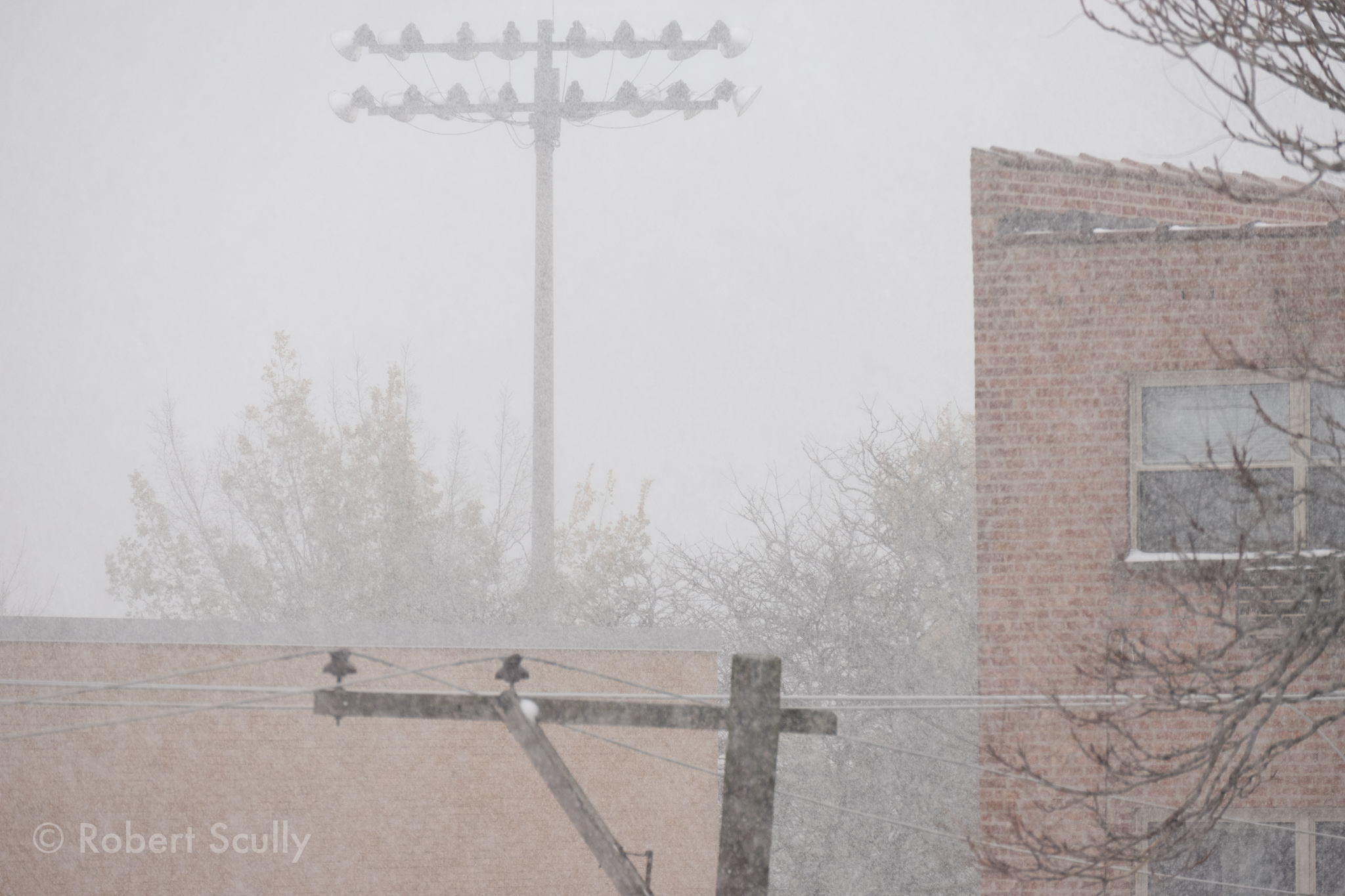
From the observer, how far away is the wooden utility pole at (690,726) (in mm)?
5246

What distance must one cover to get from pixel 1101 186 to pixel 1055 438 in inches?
75.2

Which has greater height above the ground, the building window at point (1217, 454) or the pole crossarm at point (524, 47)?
the pole crossarm at point (524, 47)

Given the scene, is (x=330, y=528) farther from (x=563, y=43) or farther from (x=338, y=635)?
(x=338, y=635)

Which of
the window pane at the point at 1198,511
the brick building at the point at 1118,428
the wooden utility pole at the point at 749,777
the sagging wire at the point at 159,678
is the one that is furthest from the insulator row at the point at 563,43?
the wooden utility pole at the point at 749,777

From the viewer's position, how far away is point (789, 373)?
127 ft

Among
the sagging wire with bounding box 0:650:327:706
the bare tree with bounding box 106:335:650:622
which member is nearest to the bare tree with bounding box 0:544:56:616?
the bare tree with bounding box 106:335:650:622

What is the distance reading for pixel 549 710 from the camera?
18.7 feet

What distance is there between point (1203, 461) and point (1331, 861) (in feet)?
8.90

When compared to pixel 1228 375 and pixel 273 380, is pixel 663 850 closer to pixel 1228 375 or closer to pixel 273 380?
pixel 1228 375

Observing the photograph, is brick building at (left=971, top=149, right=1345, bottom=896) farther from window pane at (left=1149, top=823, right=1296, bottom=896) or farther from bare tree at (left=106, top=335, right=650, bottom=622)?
bare tree at (left=106, top=335, right=650, bottom=622)

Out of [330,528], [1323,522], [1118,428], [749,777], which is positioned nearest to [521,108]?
[330,528]

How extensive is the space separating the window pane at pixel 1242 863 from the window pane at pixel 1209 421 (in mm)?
2464

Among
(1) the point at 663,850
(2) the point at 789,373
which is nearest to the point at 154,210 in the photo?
(2) the point at 789,373

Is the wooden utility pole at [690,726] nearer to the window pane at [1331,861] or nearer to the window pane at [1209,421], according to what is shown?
the window pane at [1209,421]
